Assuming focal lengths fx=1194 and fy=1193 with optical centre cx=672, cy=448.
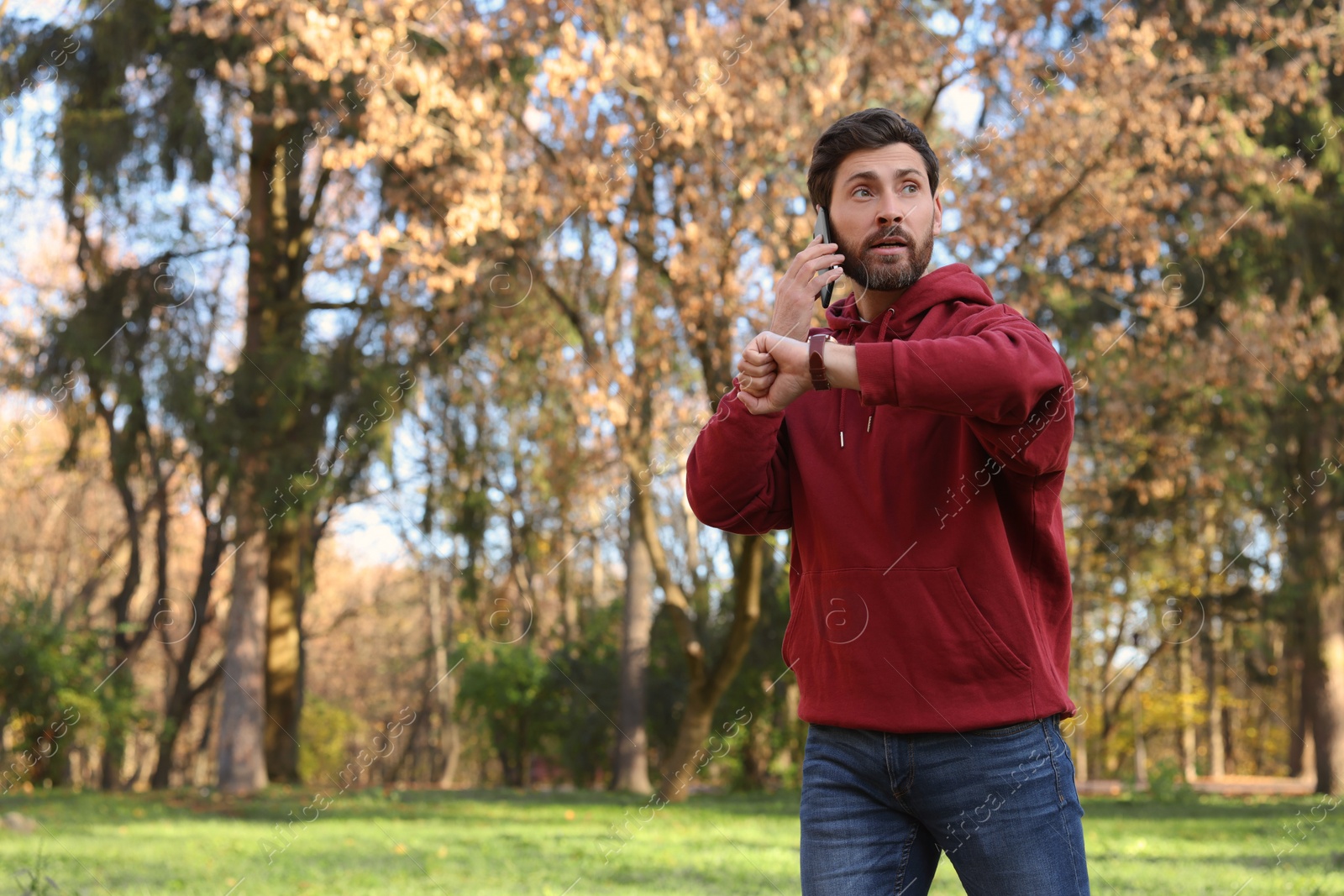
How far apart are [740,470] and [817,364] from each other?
0.33m

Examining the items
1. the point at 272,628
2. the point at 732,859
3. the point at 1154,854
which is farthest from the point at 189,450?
the point at 1154,854

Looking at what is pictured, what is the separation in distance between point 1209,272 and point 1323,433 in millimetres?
2342

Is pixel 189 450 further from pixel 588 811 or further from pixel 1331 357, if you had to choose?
pixel 1331 357

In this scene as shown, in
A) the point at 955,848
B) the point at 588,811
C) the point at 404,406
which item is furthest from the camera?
the point at 404,406

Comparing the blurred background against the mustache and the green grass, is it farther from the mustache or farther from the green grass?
the mustache

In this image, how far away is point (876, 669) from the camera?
6.52ft

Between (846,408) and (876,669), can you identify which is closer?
(876,669)

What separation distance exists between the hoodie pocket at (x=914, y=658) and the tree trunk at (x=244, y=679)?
13639 millimetres

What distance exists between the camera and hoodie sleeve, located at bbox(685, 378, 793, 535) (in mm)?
2086

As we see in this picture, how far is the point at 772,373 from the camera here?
6.42 feet

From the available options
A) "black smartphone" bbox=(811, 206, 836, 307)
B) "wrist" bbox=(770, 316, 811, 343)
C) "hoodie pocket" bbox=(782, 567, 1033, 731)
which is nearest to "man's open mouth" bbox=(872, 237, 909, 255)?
"black smartphone" bbox=(811, 206, 836, 307)

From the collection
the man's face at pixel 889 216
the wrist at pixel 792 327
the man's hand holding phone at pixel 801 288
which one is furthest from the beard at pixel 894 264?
the wrist at pixel 792 327

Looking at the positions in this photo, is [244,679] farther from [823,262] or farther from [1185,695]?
[1185,695]

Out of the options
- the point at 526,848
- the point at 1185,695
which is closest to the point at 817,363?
the point at 526,848
